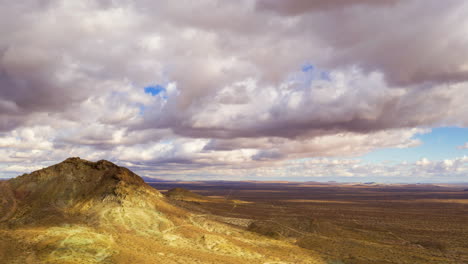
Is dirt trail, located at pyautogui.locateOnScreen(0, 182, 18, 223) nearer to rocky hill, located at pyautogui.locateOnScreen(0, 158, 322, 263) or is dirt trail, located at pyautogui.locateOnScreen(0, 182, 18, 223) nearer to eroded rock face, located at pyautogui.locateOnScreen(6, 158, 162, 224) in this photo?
rocky hill, located at pyautogui.locateOnScreen(0, 158, 322, 263)

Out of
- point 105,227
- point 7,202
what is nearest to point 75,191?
point 7,202

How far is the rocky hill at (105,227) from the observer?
106 ft

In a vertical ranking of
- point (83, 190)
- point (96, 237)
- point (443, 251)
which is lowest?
point (443, 251)

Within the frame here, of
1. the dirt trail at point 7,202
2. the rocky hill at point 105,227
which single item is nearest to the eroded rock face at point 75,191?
the rocky hill at point 105,227

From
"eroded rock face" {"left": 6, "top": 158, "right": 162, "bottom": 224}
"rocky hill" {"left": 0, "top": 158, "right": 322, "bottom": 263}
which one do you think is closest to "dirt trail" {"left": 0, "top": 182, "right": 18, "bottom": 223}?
"rocky hill" {"left": 0, "top": 158, "right": 322, "bottom": 263}

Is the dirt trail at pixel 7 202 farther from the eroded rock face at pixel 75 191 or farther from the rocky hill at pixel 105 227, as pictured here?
the eroded rock face at pixel 75 191

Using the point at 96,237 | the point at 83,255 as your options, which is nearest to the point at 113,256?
the point at 83,255

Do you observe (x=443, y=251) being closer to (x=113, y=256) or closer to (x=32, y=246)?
(x=113, y=256)

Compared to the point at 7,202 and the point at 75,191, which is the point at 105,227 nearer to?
the point at 75,191

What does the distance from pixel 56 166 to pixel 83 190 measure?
8.81 meters

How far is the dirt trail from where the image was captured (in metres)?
45.7

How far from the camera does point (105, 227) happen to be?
138 ft

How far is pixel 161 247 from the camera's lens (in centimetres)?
3697

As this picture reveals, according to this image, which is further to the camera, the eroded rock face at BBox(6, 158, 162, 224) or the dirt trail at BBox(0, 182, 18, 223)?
the eroded rock face at BBox(6, 158, 162, 224)
